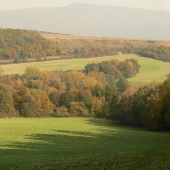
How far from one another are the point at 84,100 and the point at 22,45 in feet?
239

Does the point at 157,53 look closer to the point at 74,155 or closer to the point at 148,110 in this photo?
the point at 148,110

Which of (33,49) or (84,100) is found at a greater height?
(33,49)

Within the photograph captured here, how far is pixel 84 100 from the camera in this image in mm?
79812

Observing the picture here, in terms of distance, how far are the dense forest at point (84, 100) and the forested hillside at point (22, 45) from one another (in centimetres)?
2584

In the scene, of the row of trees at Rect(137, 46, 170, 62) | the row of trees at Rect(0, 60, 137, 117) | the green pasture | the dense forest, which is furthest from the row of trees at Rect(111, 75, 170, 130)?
the row of trees at Rect(137, 46, 170, 62)

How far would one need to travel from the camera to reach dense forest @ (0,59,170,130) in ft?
162

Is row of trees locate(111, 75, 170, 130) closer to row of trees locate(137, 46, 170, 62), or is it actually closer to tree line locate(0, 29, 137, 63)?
row of trees locate(137, 46, 170, 62)

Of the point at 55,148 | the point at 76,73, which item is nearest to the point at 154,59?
the point at 76,73

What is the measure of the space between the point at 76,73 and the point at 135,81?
85.6 ft

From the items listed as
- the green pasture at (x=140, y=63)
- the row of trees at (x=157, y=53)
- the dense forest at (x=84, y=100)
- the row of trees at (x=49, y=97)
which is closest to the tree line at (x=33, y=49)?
the green pasture at (x=140, y=63)

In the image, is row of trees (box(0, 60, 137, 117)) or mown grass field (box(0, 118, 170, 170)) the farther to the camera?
row of trees (box(0, 60, 137, 117))

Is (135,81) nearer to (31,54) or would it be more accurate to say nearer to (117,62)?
(117,62)

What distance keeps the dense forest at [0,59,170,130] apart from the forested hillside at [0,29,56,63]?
84.8ft

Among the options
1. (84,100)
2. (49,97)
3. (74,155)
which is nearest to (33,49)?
(49,97)
